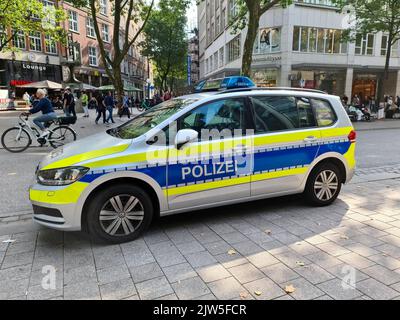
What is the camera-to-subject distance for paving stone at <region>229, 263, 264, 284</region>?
121 inches

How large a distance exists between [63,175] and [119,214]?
0.74m

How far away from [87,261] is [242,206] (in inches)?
96.5

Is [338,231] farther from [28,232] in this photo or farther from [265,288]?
[28,232]

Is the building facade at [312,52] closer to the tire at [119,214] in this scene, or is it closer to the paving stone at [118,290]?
the tire at [119,214]

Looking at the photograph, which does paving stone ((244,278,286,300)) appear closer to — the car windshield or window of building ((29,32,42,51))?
the car windshield

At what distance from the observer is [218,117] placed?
4211mm

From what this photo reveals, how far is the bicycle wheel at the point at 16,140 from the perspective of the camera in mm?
9273

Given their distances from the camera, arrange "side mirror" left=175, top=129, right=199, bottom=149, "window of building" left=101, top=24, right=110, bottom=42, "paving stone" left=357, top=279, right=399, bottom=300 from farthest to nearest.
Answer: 1. "window of building" left=101, top=24, right=110, bottom=42
2. "side mirror" left=175, top=129, right=199, bottom=149
3. "paving stone" left=357, top=279, right=399, bottom=300

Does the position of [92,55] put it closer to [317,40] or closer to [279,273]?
[317,40]

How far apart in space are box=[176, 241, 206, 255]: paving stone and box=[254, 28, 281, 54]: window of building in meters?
28.8

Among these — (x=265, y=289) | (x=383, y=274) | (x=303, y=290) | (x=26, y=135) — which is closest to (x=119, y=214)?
(x=265, y=289)

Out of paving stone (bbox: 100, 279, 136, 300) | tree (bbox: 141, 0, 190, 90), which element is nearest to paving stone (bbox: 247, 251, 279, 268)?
paving stone (bbox: 100, 279, 136, 300)

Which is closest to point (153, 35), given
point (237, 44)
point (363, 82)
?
point (237, 44)
